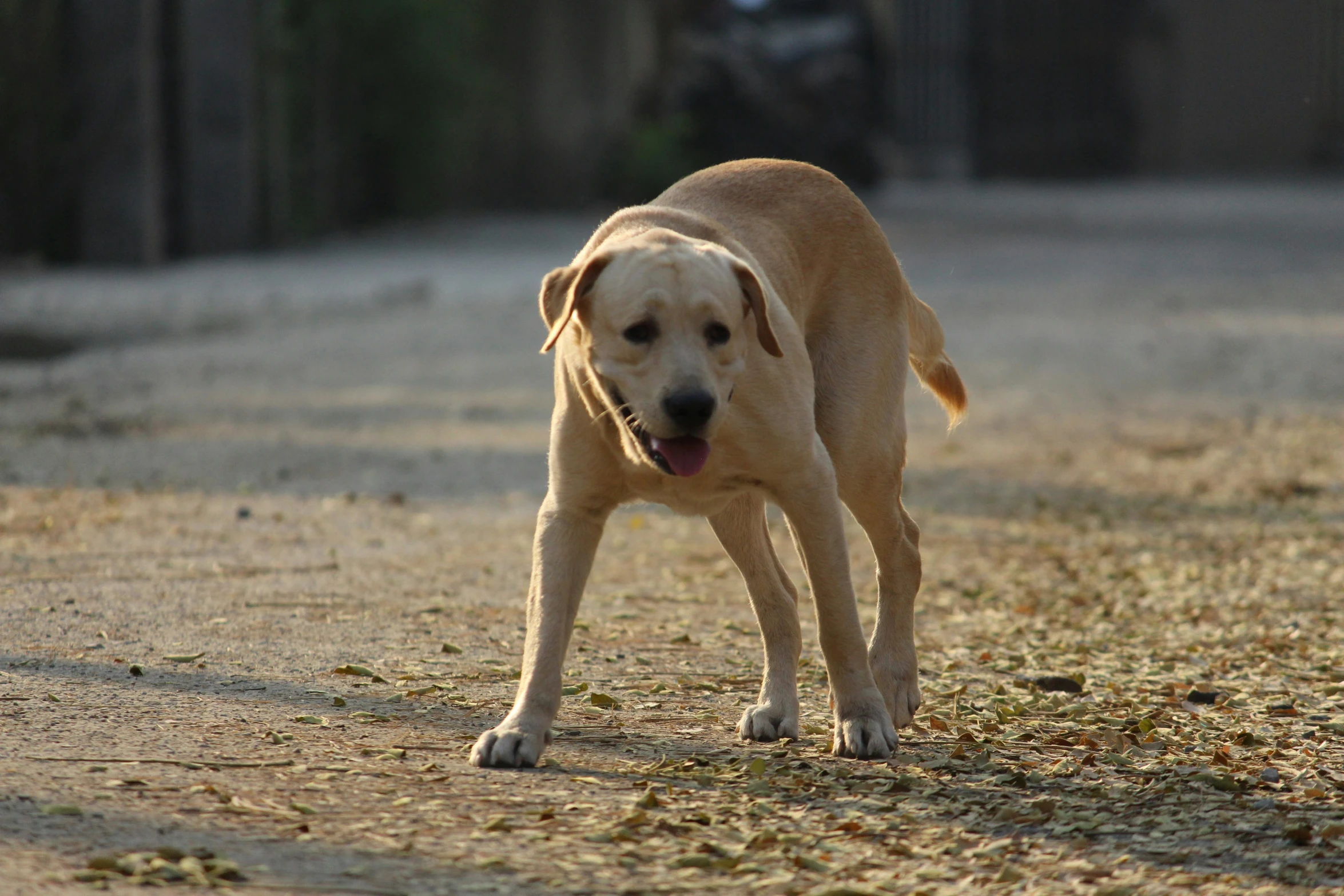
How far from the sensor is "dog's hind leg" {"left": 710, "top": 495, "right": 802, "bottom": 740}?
4.36 meters

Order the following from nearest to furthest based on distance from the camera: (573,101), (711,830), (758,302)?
(711,830)
(758,302)
(573,101)

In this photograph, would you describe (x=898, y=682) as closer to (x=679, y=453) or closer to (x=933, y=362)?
(x=679, y=453)

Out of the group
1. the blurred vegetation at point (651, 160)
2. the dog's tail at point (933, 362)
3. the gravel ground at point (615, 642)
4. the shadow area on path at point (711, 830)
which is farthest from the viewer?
the blurred vegetation at point (651, 160)

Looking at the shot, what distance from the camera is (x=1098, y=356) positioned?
12.2 meters

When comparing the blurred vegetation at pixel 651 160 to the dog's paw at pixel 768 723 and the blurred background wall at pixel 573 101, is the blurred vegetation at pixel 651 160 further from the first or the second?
the dog's paw at pixel 768 723

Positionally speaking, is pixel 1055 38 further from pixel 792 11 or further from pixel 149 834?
pixel 149 834

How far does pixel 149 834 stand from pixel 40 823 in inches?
9.2

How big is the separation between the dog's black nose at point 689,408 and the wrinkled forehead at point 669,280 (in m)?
0.23

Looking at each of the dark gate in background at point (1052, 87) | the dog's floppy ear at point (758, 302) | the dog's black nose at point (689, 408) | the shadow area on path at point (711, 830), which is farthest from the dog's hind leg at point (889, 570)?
the dark gate in background at point (1052, 87)

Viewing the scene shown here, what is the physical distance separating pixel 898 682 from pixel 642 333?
1.33 metres

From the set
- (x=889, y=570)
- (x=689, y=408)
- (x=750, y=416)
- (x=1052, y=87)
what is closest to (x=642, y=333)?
(x=689, y=408)

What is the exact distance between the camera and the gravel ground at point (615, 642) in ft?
10.8

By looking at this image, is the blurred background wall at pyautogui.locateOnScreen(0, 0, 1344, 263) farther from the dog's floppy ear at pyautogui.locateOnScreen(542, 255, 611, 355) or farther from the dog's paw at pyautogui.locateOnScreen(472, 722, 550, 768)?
the dog's paw at pyautogui.locateOnScreen(472, 722, 550, 768)

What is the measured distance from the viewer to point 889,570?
4648mm
